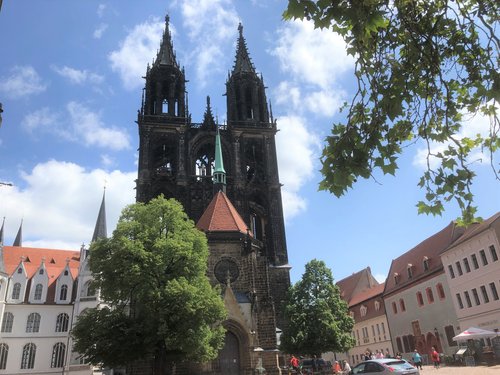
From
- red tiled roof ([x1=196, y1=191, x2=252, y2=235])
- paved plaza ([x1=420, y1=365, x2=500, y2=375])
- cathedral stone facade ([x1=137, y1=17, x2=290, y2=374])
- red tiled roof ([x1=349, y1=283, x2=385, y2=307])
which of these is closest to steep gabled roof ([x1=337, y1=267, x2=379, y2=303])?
red tiled roof ([x1=349, y1=283, x2=385, y2=307])

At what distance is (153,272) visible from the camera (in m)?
22.8

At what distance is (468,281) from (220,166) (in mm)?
22869

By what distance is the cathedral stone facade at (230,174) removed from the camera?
100ft

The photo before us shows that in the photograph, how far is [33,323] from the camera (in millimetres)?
42156

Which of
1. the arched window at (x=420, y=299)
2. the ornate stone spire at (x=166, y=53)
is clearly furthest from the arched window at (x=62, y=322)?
the arched window at (x=420, y=299)

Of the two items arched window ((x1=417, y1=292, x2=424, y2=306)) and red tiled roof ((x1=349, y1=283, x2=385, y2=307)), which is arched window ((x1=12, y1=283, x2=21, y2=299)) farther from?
arched window ((x1=417, y1=292, x2=424, y2=306))

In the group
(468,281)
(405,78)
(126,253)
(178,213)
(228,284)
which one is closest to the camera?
(405,78)

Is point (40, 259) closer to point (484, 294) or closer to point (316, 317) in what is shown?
point (316, 317)

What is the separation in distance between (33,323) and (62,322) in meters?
2.54

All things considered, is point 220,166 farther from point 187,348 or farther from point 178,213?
point 187,348

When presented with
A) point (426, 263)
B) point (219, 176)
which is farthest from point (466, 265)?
point (219, 176)

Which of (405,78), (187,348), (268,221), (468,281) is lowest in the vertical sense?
(187,348)

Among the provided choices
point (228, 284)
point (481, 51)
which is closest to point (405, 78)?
point (481, 51)

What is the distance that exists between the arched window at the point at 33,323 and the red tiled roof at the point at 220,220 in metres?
20.6
